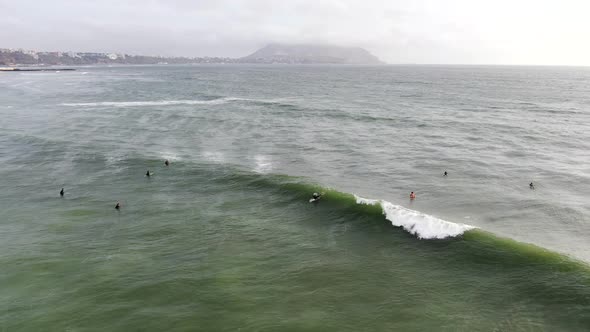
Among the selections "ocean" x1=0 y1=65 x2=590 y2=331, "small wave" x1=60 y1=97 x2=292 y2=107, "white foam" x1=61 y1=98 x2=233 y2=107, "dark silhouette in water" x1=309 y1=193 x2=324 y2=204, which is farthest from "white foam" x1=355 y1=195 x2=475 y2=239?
"white foam" x1=61 y1=98 x2=233 y2=107

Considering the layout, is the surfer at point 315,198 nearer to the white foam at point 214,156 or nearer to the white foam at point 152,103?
the white foam at point 214,156

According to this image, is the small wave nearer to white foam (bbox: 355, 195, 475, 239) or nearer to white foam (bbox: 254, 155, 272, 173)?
white foam (bbox: 254, 155, 272, 173)

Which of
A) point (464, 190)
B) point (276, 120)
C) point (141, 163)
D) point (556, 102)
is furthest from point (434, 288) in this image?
point (556, 102)

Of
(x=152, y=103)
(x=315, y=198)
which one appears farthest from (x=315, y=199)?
(x=152, y=103)

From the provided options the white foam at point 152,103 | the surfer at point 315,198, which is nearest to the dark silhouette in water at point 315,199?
the surfer at point 315,198

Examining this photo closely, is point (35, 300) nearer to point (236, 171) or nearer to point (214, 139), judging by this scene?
point (236, 171)

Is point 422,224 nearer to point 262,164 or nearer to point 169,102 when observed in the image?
point 262,164
